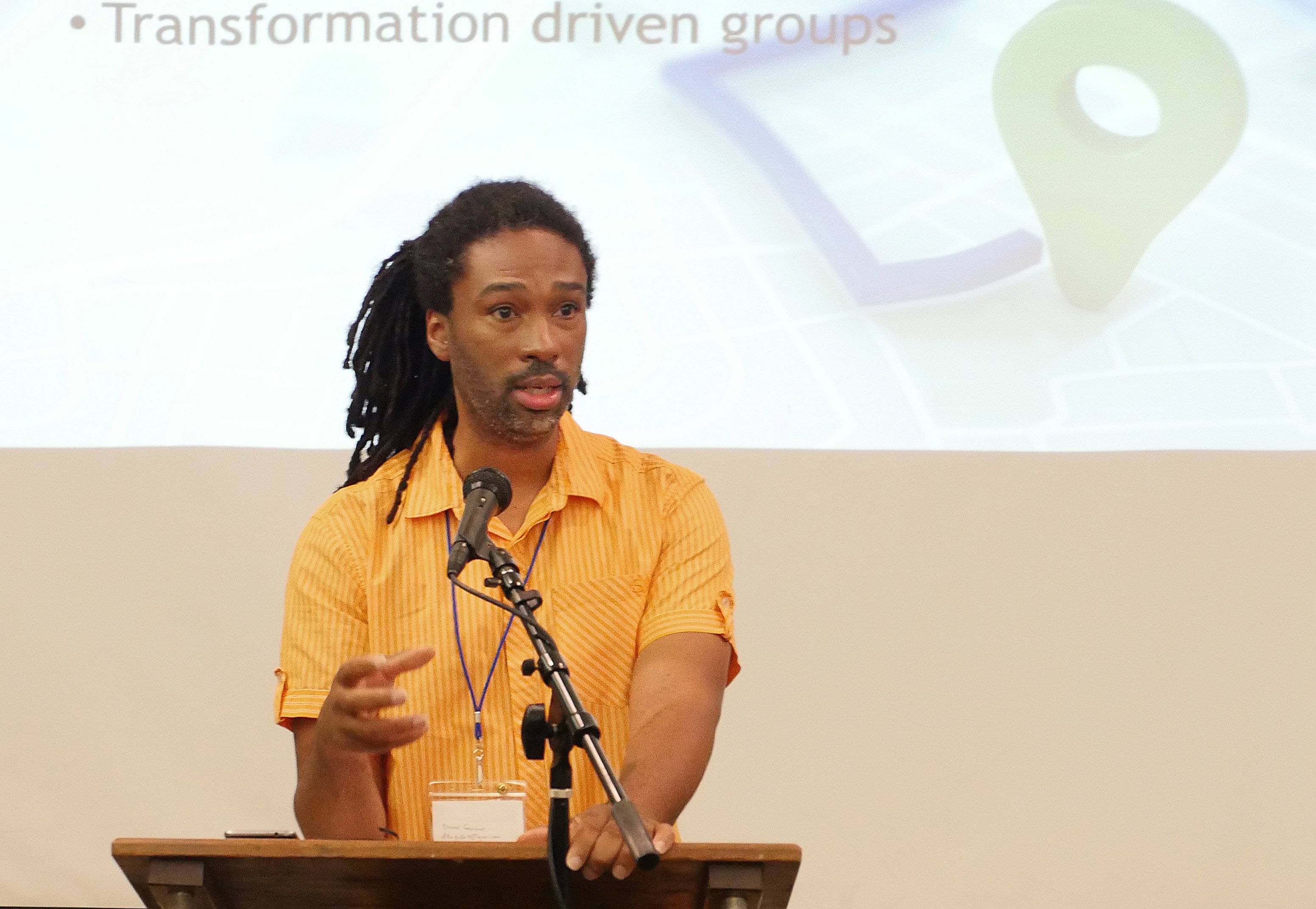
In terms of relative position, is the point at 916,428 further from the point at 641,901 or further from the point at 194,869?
the point at 194,869

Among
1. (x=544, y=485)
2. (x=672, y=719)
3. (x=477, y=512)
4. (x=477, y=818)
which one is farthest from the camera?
(x=544, y=485)

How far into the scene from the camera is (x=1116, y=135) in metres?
3.51

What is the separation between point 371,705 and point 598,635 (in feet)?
2.06

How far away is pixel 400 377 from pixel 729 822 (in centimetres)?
164

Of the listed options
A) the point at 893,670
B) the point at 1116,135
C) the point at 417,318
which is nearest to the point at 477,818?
the point at 417,318

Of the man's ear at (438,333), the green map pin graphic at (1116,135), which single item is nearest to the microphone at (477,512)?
the man's ear at (438,333)

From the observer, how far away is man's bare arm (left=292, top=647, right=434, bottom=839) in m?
1.58

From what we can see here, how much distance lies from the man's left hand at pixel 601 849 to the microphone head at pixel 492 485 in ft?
1.10

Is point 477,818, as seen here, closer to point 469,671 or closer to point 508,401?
point 469,671

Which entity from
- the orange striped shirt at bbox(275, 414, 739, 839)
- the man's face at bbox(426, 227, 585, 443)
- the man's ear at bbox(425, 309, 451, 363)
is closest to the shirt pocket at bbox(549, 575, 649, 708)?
the orange striped shirt at bbox(275, 414, 739, 839)

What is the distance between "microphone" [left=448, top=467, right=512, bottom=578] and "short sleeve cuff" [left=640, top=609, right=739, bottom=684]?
53 cm

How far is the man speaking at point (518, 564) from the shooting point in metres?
2.10

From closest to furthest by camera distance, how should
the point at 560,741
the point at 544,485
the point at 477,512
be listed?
the point at 560,741 < the point at 477,512 < the point at 544,485

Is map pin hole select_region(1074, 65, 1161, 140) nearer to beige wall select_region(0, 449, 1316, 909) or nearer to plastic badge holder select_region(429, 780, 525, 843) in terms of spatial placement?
beige wall select_region(0, 449, 1316, 909)
